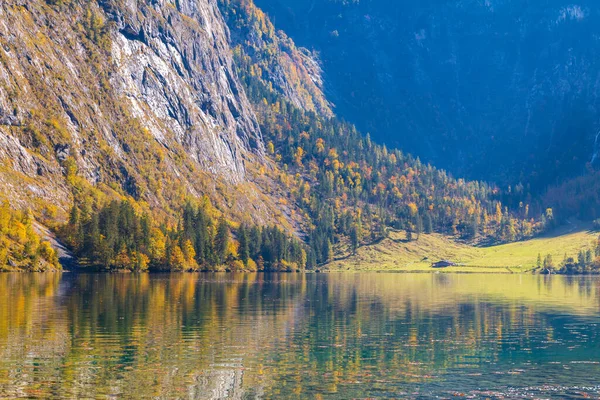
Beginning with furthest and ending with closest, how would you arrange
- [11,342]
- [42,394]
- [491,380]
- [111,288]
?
1. [111,288]
2. [11,342]
3. [491,380]
4. [42,394]

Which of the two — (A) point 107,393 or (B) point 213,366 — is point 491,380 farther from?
(A) point 107,393

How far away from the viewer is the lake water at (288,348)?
51.6m

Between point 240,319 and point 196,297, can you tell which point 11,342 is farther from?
point 196,297

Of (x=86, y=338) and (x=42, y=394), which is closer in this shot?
(x=42, y=394)

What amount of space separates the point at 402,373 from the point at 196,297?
72211mm

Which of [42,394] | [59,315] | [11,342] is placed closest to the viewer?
[42,394]

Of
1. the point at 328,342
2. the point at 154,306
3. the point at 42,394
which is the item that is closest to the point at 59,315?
the point at 154,306

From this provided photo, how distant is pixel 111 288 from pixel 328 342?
252 ft

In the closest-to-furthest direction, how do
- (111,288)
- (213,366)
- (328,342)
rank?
(213,366) → (328,342) → (111,288)

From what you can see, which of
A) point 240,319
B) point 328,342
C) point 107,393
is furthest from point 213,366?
point 240,319

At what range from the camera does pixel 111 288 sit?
141 meters

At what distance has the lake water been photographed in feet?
169

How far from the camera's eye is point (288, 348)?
69125mm

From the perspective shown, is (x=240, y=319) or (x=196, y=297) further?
(x=196, y=297)
